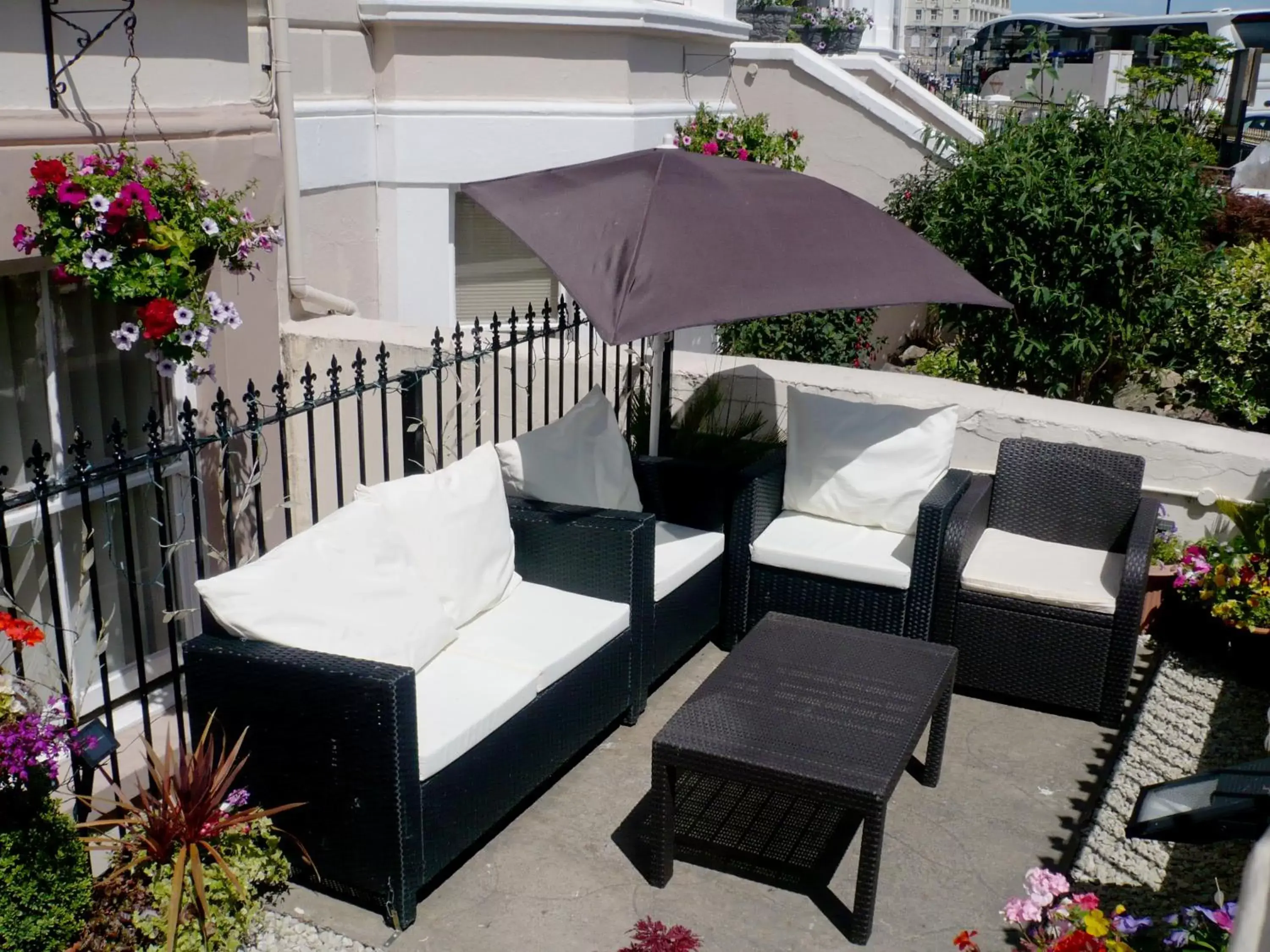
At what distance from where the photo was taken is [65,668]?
3.92m

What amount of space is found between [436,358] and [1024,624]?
2648 millimetres

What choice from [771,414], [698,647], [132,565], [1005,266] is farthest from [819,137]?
[132,565]

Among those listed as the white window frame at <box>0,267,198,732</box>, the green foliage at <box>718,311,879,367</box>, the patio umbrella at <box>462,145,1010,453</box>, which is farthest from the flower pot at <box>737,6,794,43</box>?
the white window frame at <box>0,267,198,732</box>

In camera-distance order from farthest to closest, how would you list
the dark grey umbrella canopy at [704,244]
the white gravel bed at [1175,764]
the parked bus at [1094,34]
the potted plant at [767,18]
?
1. the parked bus at [1094,34]
2. the potted plant at [767,18]
3. the dark grey umbrella canopy at [704,244]
4. the white gravel bed at [1175,764]

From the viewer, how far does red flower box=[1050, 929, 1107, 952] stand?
3.19 m

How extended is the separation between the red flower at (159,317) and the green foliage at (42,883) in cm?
170

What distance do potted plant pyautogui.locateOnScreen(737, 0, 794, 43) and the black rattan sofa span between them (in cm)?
1099

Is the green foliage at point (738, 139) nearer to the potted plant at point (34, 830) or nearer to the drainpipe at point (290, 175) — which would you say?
the drainpipe at point (290, 175)

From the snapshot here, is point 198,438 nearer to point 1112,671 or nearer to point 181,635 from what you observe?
point 181,635

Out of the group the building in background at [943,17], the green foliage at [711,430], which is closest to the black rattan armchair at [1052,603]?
the green foliage at [711,430]

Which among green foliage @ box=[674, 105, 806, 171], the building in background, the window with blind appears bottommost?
the window with blind

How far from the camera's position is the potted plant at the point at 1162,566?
5.80 metres

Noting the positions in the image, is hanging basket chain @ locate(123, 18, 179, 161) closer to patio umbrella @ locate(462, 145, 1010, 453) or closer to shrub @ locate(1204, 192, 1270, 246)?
patio umbrella @ locate(462, 145, 1010, 453)

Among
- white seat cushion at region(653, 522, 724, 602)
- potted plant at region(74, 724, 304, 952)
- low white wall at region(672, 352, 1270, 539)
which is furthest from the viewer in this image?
low white wall at region(672, 352, 1270, 539)
